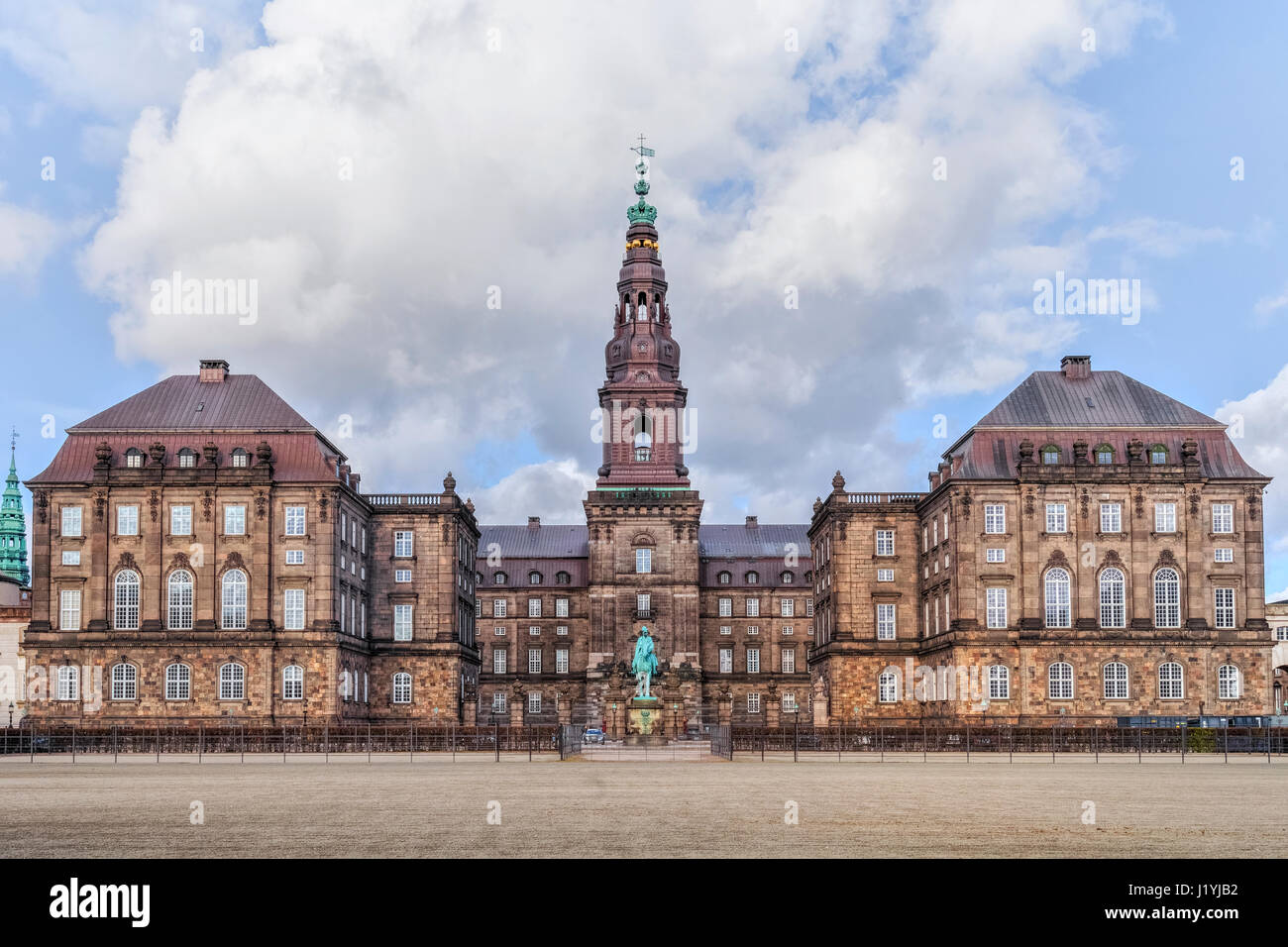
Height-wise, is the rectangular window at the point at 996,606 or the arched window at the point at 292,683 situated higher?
the rectangular window at the point at 996,606

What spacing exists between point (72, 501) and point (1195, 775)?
66.9 meters

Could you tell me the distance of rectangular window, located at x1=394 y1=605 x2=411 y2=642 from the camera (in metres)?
102

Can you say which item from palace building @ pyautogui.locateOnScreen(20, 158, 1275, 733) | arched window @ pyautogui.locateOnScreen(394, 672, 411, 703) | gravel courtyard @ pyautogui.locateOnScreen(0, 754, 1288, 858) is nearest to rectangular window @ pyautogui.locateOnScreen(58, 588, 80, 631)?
palace building @ pyautogui.locateOnScreen(20, 158, 1275, 733)

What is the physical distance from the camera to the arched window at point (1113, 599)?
289 feet

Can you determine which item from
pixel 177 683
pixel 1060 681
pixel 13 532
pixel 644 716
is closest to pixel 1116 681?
pixel 1060 681

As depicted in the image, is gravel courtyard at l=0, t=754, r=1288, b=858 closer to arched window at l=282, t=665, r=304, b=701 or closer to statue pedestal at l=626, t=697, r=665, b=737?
statue pedestal at l=626, t=697, r=665, b=737

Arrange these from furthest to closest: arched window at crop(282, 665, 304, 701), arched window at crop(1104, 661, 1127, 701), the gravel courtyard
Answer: arched window at crop(282, 665, 304, 701) < arched window at crop(1104, 661, 1127, 701) < the gravel courtyard

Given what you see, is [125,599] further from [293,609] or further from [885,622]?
[885,622]

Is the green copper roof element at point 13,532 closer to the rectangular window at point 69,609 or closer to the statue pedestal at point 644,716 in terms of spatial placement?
the rectangular window at point 69,609

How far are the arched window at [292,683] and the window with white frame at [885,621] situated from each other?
1468 inches

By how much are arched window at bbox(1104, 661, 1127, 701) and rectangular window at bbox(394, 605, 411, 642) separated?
4403cm

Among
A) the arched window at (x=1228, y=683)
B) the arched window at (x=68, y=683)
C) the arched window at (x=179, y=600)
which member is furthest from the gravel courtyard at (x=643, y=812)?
the arched window at (x=1228, y=683)

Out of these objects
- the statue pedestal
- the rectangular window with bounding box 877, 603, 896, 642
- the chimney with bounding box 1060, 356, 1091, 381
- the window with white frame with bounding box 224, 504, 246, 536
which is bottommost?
the statue pedestal
